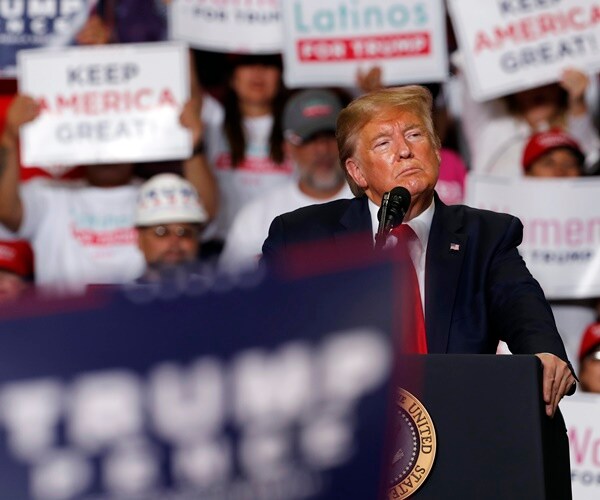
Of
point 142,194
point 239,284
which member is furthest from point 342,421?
point 142,194

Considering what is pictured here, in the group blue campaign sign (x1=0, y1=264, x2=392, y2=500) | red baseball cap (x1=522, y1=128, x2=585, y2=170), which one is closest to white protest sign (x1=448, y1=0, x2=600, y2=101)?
red baseball cap (x1=522, y1=128, x2=585, y2=170)

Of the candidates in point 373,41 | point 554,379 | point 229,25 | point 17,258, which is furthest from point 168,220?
point 554,379

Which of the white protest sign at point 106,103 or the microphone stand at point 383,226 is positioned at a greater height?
the white protest sign at point 106,103

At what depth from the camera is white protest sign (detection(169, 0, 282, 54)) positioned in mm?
5551

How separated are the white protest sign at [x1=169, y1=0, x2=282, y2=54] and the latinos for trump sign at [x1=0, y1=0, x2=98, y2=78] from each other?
40 centimetres

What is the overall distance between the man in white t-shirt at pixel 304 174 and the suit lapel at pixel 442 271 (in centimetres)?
245

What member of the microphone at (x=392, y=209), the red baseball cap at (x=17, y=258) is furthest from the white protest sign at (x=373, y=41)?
the microphone at (x=392, y=209)

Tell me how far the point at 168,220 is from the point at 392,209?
8.97 ft

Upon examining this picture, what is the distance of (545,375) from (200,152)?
10.6 ft

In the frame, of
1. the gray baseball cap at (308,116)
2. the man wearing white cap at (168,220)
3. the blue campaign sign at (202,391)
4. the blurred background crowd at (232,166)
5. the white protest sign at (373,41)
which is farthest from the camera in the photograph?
the white protest sign at (373,41)

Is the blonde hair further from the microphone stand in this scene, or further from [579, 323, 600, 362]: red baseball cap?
[579, 323, 600, 362]: red baseball cap

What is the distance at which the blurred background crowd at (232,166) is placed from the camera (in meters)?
5.22

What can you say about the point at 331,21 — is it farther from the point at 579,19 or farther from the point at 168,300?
the point at 168,300

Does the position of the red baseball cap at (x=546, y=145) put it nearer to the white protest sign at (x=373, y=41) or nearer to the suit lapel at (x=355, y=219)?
the white protest sign at (x=373, y=41)
